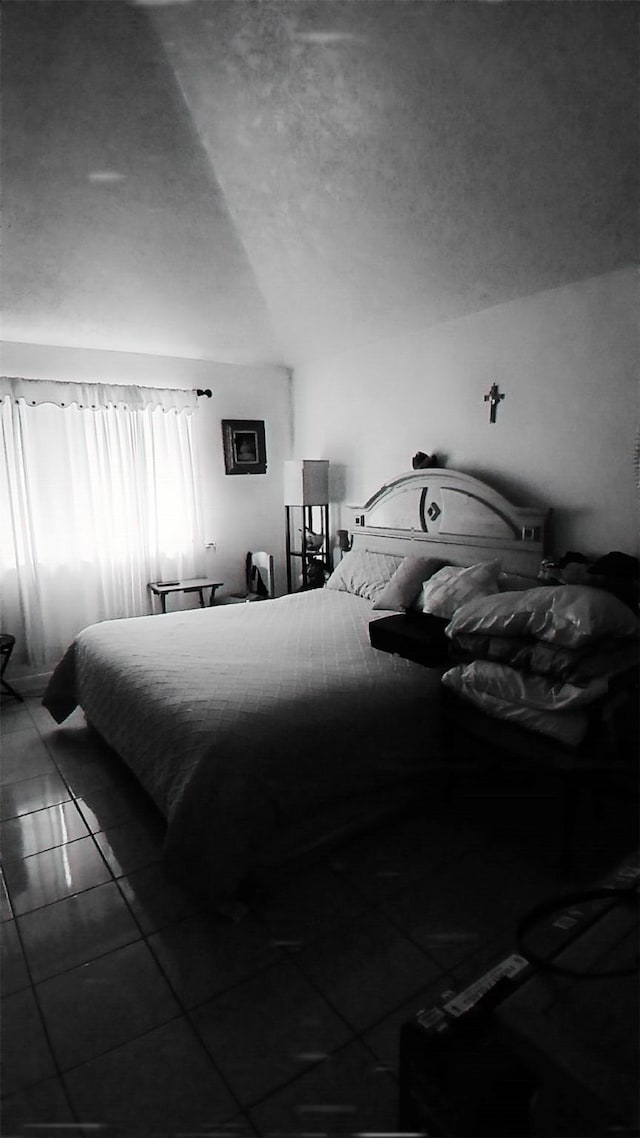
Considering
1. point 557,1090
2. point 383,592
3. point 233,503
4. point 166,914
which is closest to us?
point 557,1090

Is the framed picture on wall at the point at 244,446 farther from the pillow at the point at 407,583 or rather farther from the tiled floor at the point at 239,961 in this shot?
the tiled floor at the point at 239,961

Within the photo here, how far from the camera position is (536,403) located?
285 cm

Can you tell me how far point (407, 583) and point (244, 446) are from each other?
7.06 feet

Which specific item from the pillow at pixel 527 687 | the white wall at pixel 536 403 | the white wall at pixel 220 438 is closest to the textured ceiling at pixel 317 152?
the white wall at pixel 536 403

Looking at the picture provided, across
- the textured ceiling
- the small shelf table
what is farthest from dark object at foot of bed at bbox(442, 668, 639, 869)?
the small shelf table

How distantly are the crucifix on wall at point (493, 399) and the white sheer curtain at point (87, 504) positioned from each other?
7.42ft

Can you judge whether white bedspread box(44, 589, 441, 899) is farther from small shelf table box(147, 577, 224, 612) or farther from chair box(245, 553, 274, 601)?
chair box(245, 553, 274, 601)

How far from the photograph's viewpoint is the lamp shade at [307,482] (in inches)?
163

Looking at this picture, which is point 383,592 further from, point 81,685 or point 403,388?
point 81,685

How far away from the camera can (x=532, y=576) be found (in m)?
2.81

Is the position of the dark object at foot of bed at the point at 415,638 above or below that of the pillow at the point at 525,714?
above

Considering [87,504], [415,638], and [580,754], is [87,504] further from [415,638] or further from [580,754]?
[580,754]

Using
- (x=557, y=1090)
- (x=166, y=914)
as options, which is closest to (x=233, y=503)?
(x=166, y=914)

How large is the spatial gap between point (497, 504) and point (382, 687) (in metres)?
1.32
